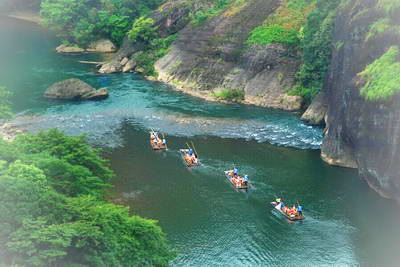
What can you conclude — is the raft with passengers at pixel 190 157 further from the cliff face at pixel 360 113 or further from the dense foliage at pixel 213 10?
the dense foliage at pixel 213 10

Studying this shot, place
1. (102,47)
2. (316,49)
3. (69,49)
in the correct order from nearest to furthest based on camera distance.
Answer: (316,49) → (102,47) → (69,49)

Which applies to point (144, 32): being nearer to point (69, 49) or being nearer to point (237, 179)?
point (69, 49)

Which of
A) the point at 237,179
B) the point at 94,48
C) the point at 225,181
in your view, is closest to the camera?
the point at 237,179

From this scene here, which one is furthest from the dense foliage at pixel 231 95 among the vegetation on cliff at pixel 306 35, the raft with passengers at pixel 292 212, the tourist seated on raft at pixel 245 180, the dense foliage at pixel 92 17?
the dense foliage at pixel 92 17

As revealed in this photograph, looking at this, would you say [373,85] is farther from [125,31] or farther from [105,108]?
[125,31]

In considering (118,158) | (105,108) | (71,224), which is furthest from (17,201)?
Result: (105,108)

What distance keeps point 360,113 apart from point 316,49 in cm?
2201

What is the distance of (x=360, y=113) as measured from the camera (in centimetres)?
5491

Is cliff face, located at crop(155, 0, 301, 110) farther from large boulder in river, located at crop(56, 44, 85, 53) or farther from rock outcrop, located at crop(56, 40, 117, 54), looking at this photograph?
large boulder in river, located at crop(56, 44, 85, 53)

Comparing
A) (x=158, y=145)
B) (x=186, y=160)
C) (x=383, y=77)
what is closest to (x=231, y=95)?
(x=158, y=145)

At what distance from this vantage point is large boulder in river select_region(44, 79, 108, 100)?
81.5 m

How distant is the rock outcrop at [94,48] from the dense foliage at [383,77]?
65.1 metres

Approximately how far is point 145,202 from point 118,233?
17785mm

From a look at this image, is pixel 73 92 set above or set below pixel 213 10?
below
